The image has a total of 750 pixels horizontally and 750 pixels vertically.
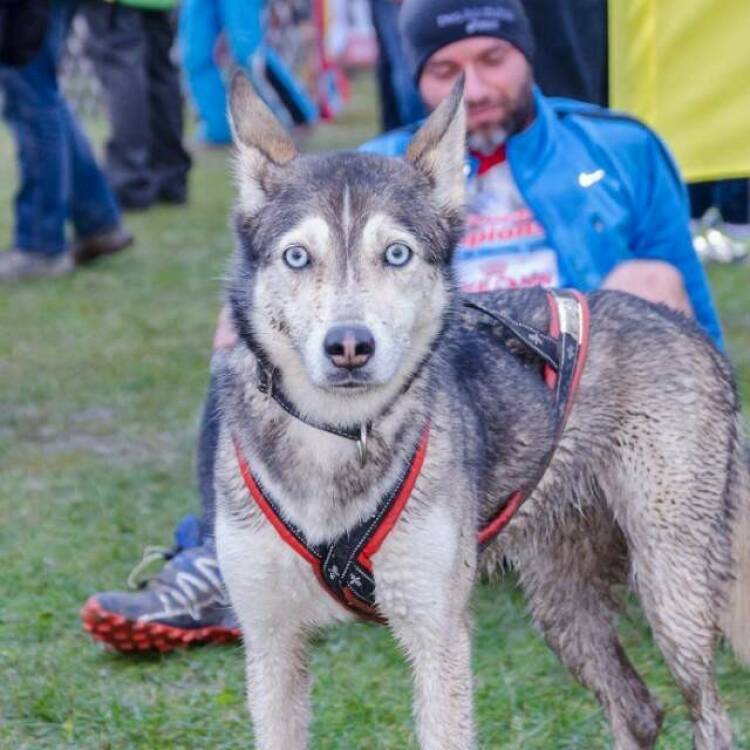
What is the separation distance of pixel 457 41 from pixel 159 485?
2.08m

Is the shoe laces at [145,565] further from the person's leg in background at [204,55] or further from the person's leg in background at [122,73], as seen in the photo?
the person's leg in background at [122,73]

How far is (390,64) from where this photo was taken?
8695mm

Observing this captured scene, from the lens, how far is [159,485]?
19.6 feet

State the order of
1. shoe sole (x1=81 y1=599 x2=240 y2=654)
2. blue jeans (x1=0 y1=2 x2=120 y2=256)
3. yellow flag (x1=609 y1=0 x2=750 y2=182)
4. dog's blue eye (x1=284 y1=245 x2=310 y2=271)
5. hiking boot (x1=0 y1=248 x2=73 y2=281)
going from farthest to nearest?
hiking boot (x1=0 y1=248 x2=73 y2=281) → blue jeans (x1=0 y1=2 x2=120 y2=256) → yellow flag (x1=609 y1=0 x2=750 y2=182) → shoe sole (x1=81 y1=599 x2=240 y2=654) → dog's blue eye (x1=284 y1=245 x2=310 y2=271)

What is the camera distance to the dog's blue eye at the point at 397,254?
10.1 feet

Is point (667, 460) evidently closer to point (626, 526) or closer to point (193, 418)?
point (626, 526)

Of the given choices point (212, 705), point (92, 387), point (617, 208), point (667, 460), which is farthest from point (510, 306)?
point (92, 387)

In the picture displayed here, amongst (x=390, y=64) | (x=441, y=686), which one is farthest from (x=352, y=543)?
(x=390, y=64)

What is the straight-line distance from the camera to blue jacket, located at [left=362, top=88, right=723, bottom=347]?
184 inches

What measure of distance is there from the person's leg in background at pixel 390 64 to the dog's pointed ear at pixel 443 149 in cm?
466

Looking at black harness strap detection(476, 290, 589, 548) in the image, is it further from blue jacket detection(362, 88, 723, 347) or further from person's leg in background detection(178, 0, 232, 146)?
person's leg in background detection(178, 0, 232, 146)

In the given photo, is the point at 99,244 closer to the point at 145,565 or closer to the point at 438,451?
the point at 145,565

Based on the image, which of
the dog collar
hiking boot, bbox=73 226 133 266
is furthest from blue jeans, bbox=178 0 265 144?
the dog collar

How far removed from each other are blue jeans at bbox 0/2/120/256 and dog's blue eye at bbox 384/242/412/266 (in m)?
5.83
